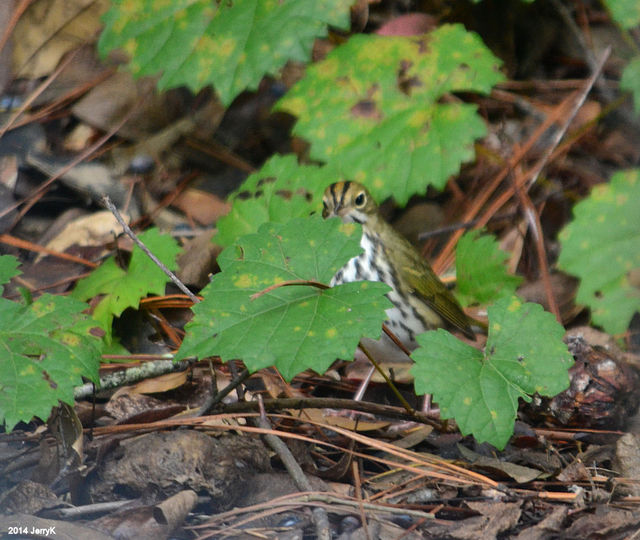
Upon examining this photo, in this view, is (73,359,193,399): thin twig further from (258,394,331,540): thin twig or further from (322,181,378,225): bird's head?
(322,181,378,225): bird's head

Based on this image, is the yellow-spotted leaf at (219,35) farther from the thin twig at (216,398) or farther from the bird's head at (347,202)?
the thin twig at (216,398)

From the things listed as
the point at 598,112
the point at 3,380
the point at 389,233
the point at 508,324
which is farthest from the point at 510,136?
the point at 3,380

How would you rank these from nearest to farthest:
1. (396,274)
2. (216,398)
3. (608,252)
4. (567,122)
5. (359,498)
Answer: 1. (359,498)
2. (216,398)
3. (396,274)
4. (608,252)
5. (567,122)

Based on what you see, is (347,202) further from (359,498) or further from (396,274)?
(359,498)

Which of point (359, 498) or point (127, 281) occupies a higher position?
point (127, 281)

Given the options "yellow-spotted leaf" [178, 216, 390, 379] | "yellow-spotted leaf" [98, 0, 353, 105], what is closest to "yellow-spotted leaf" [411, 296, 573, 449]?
"yellow-spotted leaf" [178, 216, 390, 379]

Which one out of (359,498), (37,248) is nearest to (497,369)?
(359,498)
